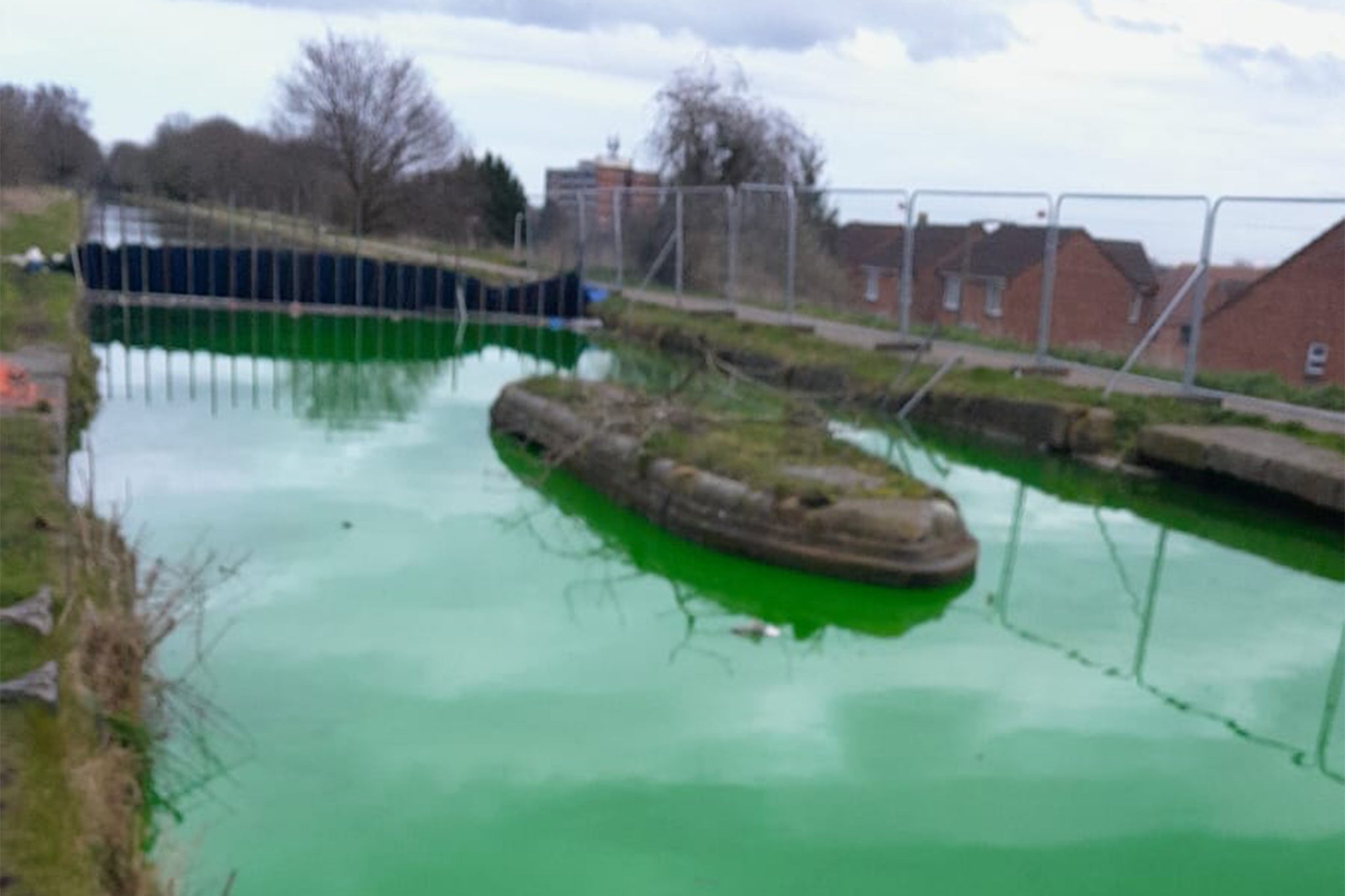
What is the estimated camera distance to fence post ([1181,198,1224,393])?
1115 centimetres

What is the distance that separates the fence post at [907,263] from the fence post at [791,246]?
1713 millimetres

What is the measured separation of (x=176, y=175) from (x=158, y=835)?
3691 cm

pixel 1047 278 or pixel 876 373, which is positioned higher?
pixel 1047 278

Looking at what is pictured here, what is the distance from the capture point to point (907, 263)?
14609 millimetres

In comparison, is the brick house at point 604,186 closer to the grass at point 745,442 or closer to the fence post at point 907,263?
the fence post at point 907,263

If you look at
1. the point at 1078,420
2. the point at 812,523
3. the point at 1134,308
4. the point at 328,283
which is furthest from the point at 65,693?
the point at 328,283

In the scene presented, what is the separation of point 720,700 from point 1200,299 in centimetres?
744

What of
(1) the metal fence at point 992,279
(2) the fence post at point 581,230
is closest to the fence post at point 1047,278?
(1) the metal fence at point 992,279

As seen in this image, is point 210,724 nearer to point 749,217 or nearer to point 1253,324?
point 1253,324

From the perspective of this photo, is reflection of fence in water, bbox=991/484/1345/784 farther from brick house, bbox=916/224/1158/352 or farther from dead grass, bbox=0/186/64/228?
dead grass, bbox=0/186/64/228

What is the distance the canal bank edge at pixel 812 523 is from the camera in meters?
7.02

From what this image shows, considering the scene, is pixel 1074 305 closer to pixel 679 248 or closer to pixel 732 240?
pixel 732 240

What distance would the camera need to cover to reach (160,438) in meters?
10.4

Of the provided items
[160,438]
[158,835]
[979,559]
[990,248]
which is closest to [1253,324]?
[990,248]
